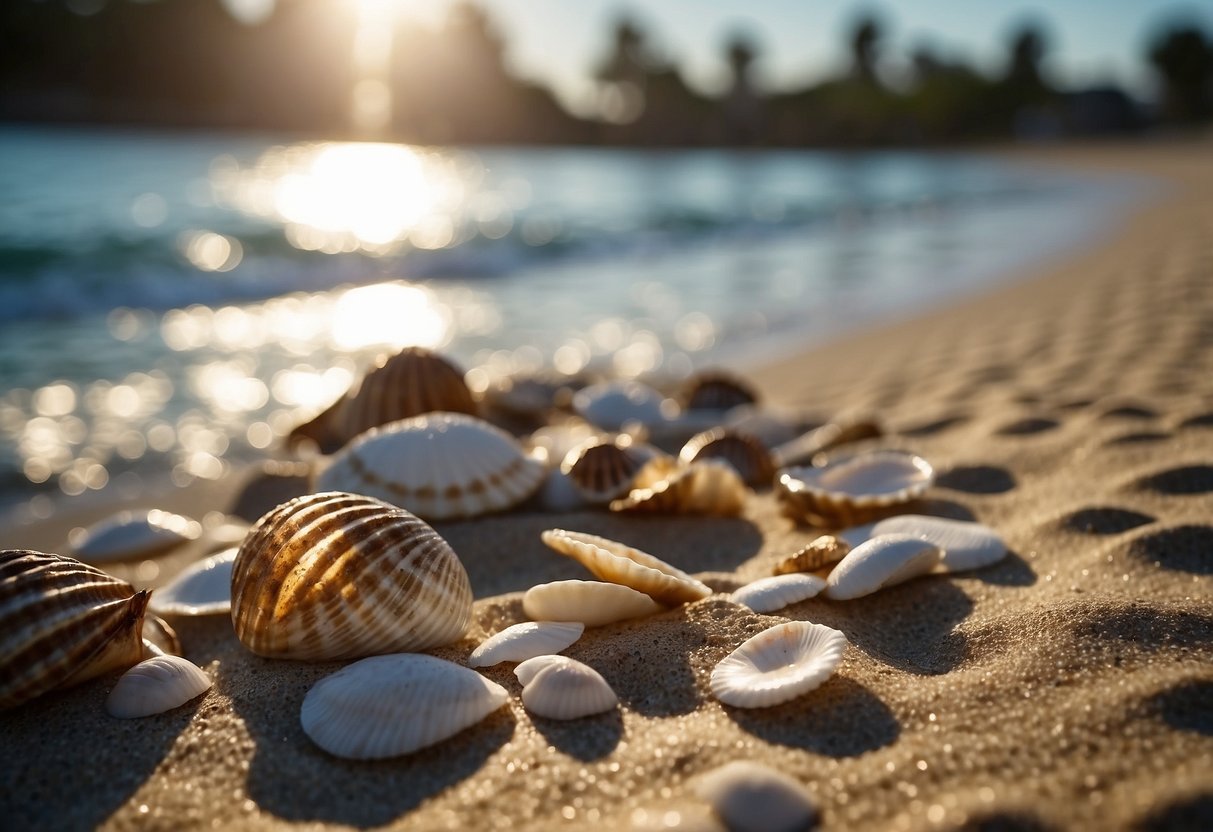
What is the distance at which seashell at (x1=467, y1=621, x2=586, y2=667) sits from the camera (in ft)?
6.14

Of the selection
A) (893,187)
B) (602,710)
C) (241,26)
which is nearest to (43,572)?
(602,710)

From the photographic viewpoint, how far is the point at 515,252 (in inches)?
501

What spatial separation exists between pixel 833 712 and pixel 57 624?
145 cm

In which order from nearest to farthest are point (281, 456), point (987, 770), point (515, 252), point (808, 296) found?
1. point (987, 770)
2. point (281, 456)
3. point (808, 296)
4. point (515, 252)

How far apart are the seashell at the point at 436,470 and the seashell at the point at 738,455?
65cm

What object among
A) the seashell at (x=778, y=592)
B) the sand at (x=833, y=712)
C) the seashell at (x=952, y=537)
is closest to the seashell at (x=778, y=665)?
the sand at (x=833, y=712)

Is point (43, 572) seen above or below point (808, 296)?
above

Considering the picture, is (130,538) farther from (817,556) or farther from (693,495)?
(817,556)

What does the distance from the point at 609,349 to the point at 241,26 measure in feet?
209

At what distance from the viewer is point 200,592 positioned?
2.42 metres

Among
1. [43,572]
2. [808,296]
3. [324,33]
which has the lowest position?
[808,296]

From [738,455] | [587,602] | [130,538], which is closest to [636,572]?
[587,602]

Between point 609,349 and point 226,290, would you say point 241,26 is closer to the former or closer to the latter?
point 226,290

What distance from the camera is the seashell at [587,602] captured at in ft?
6.46
